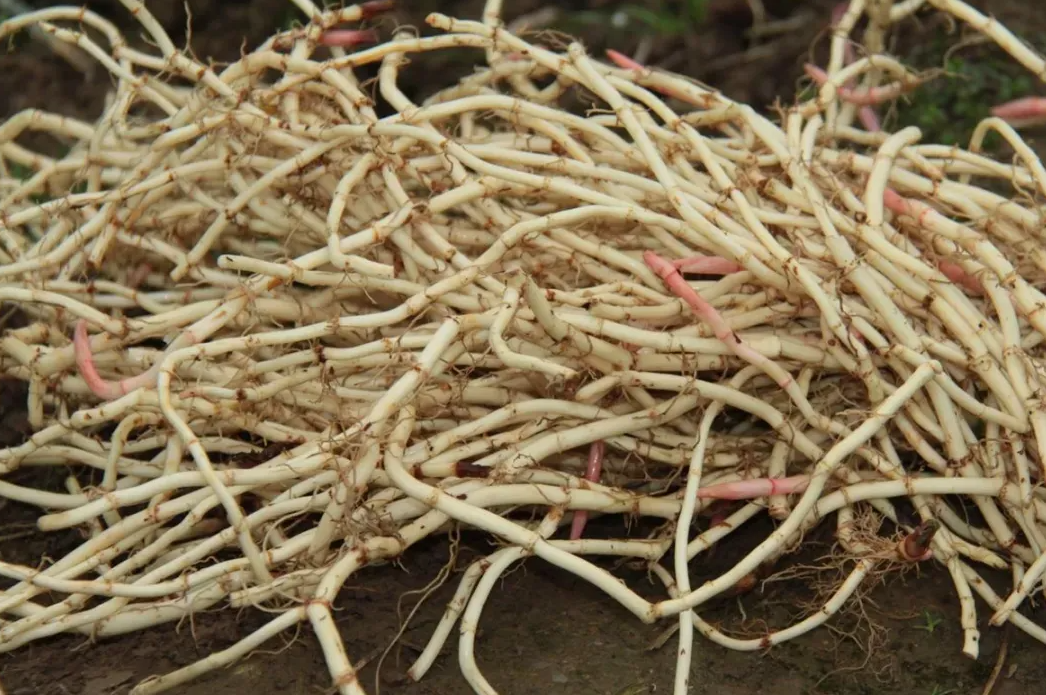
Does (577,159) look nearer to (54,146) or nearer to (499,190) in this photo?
(499,190)

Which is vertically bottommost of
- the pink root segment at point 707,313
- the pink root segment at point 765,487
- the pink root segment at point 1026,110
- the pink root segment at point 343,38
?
the pink root segment at point 765,487

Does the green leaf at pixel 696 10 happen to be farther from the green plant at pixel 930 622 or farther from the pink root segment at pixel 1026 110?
the green plant at pixel 930 622

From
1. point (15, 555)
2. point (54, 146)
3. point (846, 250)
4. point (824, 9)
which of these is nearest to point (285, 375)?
point (15, 555)

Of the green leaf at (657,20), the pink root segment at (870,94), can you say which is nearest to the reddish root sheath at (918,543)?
the pink root segment at (870,94)

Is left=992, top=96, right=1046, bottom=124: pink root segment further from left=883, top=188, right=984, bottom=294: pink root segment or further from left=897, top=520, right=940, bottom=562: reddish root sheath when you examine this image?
left=897, top=520, right=940, bottom=562: reddish root sheath

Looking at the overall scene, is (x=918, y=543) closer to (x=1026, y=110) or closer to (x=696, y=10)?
(x=1026, y=110)

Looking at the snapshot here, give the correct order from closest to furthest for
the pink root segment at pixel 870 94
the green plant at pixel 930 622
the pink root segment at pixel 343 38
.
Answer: the green plant at pixel 930 622 → the pink root segment at pixel 343 38 → the pink root segment at pixel 870 94

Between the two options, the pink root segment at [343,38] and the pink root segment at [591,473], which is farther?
the pink root segment at [343,38]
